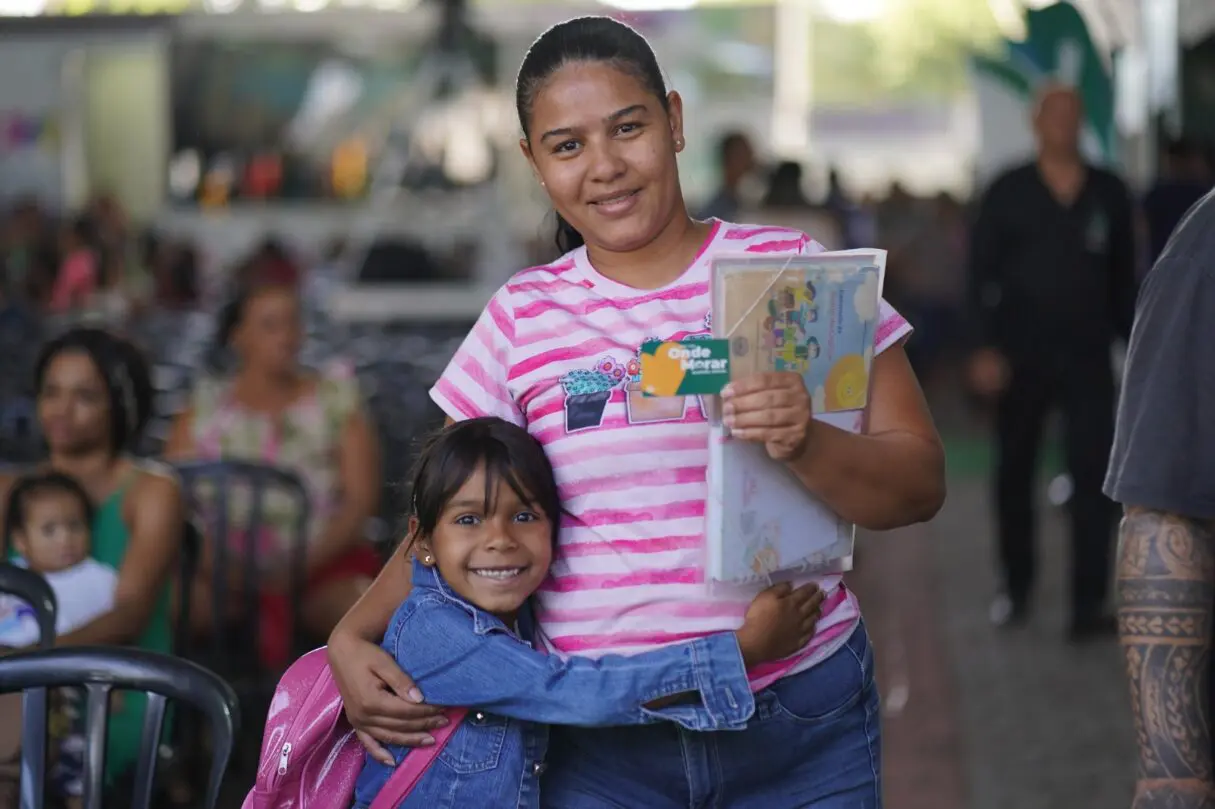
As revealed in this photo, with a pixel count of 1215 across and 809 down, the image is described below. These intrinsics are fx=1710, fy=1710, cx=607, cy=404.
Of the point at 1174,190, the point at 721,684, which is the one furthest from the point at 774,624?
the point at 1174,190

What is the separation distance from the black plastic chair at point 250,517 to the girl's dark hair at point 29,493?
0.79 meters

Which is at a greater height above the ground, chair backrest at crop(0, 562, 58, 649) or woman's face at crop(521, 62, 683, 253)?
woman's face at crop(521, 62, 683, 253)

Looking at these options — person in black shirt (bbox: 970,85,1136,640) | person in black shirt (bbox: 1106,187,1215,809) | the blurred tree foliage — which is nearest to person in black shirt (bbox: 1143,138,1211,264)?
person in black shirt (bbox: 970,85,1136,640)

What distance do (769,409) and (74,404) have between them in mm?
2592

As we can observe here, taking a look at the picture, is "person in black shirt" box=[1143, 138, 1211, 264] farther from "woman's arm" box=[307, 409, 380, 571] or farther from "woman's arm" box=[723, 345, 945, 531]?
"woman's arm" box=[723, 345, 945, 531]

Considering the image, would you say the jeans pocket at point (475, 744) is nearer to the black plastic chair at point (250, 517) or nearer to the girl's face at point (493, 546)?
the girl's face at point (493, 546)

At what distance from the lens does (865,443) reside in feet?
6.40

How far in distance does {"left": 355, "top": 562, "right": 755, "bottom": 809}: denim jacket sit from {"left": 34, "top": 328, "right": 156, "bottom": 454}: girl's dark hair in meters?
2.08

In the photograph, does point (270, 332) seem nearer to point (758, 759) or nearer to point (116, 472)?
point (116, 472)

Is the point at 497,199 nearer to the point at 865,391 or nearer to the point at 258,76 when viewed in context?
the point at 258,76

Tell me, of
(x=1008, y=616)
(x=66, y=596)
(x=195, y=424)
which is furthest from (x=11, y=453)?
(x=1008, y=616)

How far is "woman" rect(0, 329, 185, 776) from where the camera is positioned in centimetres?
380

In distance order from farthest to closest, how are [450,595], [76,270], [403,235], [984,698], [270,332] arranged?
1. [76,270]
2. [403,235]
3. [984,698]
4. [270,332]
5. [450,595]

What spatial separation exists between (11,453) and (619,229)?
402cm
